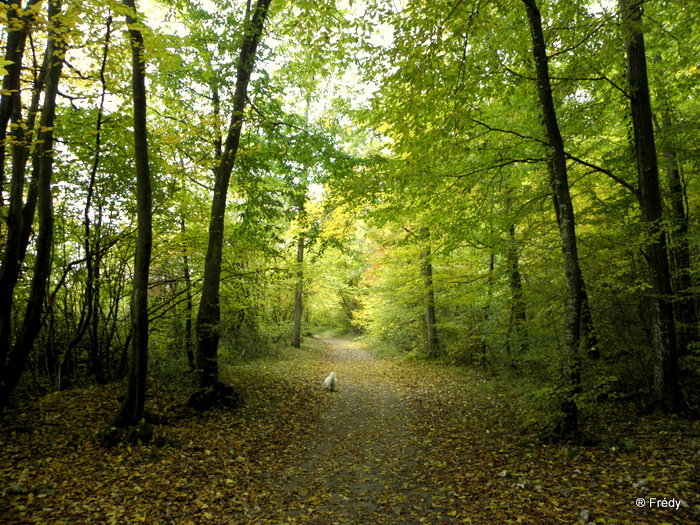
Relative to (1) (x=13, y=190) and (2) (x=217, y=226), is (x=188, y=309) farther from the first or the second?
(1) (x=13, y=190)

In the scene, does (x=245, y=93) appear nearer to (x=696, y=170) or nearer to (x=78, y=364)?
(x=78, y=364)

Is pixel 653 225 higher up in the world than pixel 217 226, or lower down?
lower down

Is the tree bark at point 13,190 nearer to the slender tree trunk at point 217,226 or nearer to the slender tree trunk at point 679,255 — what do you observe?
the slender tree trunk at point 217,226

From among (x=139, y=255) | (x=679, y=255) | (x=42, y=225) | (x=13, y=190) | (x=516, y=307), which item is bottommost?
(x=516, y=307)

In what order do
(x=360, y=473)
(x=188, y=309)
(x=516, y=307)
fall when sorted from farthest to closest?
1. (x=516, y=307)
2. (x=188, y=309)
3. (x=360, y=473)

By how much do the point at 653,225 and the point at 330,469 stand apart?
6.41m

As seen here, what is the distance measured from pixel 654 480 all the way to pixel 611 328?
3.66 meters

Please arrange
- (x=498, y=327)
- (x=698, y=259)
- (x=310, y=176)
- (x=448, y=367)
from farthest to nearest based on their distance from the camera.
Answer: (x=448, y=367), (x=498, y=327), (x=310, y=176), (x=698, y=259)

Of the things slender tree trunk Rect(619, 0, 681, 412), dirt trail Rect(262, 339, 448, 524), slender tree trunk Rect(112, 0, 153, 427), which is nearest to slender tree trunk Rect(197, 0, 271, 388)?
slender tree trunk Rect(112, 0, 153, 427)

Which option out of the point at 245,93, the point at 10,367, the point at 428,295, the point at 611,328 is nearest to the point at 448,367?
the point at 428,295

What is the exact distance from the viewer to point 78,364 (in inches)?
310

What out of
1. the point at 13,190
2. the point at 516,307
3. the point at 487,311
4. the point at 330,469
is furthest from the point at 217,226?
the point at 487,311

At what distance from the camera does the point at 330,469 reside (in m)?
5.55

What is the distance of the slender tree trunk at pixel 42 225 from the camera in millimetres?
5598
